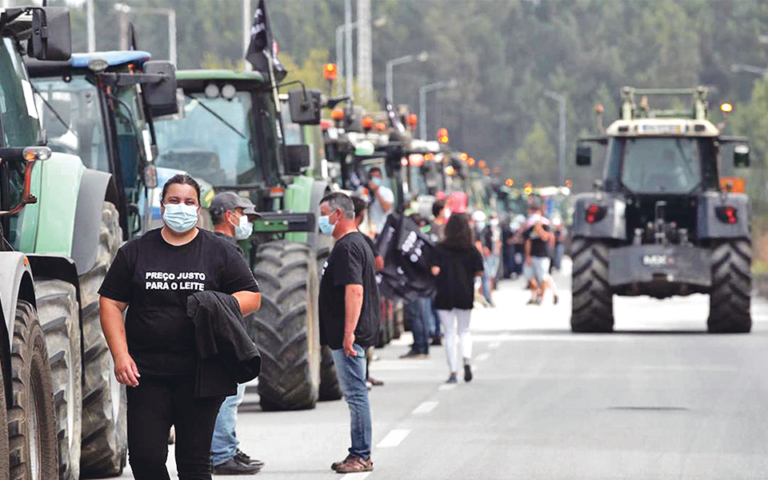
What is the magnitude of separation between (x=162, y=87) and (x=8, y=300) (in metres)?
5.65

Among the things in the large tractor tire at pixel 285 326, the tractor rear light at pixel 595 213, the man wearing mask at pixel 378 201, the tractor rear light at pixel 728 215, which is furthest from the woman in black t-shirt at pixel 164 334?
the tractor rear light at pixel 728 215

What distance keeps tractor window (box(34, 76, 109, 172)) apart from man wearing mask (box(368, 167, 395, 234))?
11069 millimetres

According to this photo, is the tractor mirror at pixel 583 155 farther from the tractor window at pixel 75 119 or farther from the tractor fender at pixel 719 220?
A: the tractor window at pixel 75 119

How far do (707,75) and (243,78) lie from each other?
123 meters

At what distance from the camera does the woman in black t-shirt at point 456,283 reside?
2052 centimetres

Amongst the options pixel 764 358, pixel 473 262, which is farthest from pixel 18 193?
pixel 764 358

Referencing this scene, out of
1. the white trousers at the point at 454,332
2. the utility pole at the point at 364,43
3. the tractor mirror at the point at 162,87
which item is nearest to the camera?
the tractor mirror at the point at 162,87

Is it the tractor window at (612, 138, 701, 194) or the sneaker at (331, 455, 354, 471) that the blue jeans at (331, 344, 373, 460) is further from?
the tractor window at (612, 138, 701, 194)

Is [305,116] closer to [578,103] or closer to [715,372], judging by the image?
[715,372]

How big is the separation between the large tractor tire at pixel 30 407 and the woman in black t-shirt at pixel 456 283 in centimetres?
1048

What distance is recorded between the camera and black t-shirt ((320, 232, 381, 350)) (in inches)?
532

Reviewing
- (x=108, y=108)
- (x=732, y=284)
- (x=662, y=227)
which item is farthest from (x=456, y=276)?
(x=662, y=227)

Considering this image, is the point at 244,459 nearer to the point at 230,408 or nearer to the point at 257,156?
the point at 230,408

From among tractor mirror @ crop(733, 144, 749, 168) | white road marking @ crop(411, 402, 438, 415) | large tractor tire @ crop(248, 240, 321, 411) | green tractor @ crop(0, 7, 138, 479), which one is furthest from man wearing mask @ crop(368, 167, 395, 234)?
green tractor @ crop(0, 7, 138, 479)
